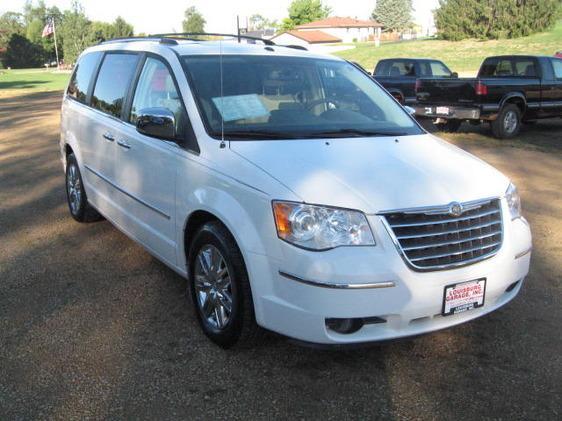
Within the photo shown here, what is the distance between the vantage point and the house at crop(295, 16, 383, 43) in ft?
388

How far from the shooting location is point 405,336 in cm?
309

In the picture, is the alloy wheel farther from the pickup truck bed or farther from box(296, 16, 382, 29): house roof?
box(296, 16, 382, 29): house roof

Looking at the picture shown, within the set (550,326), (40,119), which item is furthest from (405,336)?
(40,119)

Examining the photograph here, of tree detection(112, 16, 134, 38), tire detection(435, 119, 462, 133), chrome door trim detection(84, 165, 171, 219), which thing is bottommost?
tire detection(435, 119, 462, 133)

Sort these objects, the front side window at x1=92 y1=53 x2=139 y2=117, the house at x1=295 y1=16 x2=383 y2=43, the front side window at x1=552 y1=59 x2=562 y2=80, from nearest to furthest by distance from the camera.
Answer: the front side window at x1=92 y1=53 x2=139 y2=117, the front side window at x1=552 y1=59 x2=562 y2=80, the house at x1=295 y1=16 x2=383 y2=43

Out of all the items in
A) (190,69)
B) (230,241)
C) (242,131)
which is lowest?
(230,241)

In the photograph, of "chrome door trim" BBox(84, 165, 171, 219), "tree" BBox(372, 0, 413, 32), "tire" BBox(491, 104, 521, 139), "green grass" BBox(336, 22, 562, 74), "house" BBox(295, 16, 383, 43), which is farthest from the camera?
"tree" BBox(372, 0, 413, 32)

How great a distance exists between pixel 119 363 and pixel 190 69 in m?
1.97

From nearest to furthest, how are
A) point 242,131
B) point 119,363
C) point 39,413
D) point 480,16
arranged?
1. point 39,413
2. point 119,363
3. point 242,131
4. point 480,16

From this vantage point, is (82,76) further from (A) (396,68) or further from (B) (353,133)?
(A) (396,68)

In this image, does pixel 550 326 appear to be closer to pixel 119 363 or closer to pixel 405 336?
pixel 405 336

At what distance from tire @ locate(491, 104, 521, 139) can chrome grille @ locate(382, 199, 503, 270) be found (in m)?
9.80

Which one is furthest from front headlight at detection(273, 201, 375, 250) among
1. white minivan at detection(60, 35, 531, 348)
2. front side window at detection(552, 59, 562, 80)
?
front side window at detection(552, 59, 562, 80)

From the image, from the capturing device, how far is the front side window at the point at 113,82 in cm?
482
